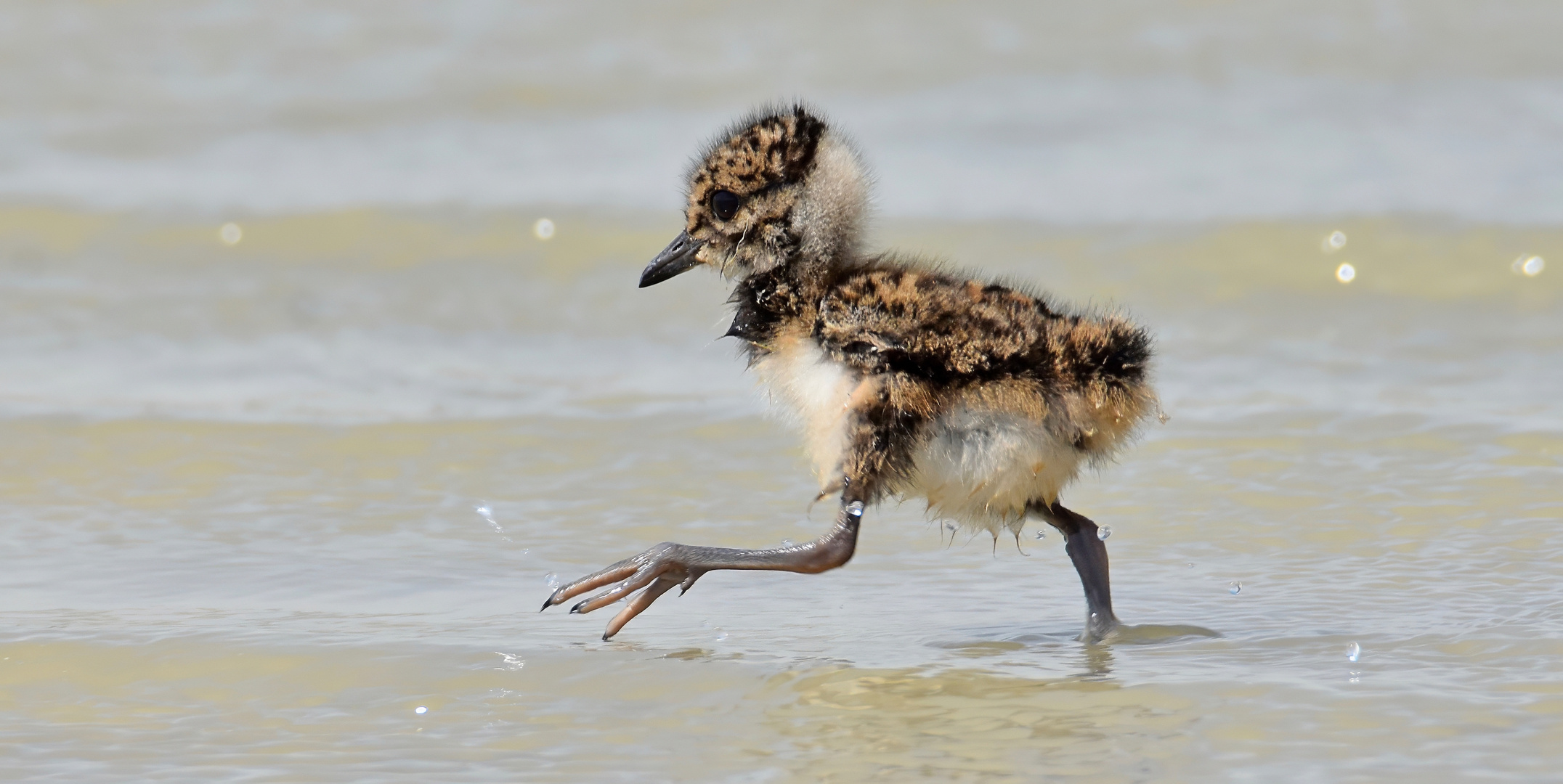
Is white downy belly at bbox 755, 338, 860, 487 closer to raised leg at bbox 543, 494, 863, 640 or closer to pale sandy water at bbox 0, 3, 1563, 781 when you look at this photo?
raised leg at bbox 543, 494, 863, 640

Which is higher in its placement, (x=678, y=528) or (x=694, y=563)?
(x=678, y=528)

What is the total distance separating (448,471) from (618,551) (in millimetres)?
941

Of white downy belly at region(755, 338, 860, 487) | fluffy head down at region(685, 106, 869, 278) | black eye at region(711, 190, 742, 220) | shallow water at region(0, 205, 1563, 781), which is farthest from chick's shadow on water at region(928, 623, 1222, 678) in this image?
black eye at region(711, 190, 742, 220)

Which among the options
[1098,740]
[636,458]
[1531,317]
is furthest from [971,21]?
[1098,740]

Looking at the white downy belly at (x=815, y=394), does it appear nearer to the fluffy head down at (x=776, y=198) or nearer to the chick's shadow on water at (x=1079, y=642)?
the fluffy head down at (x=776, y=198)

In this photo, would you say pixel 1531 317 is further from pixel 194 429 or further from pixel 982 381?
pixel 194 429

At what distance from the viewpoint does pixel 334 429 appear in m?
5.82

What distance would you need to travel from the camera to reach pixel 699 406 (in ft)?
20.1

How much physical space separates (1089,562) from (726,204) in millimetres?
1083

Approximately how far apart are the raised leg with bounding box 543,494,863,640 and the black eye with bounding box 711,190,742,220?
760 mm

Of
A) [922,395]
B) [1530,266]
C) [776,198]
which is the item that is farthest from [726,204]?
[1530,266]

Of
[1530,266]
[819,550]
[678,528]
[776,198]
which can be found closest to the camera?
[819,550]

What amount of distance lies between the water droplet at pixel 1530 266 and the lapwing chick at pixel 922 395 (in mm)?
3885

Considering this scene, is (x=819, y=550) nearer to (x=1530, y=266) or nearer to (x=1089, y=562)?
(x=1089, y=562)
